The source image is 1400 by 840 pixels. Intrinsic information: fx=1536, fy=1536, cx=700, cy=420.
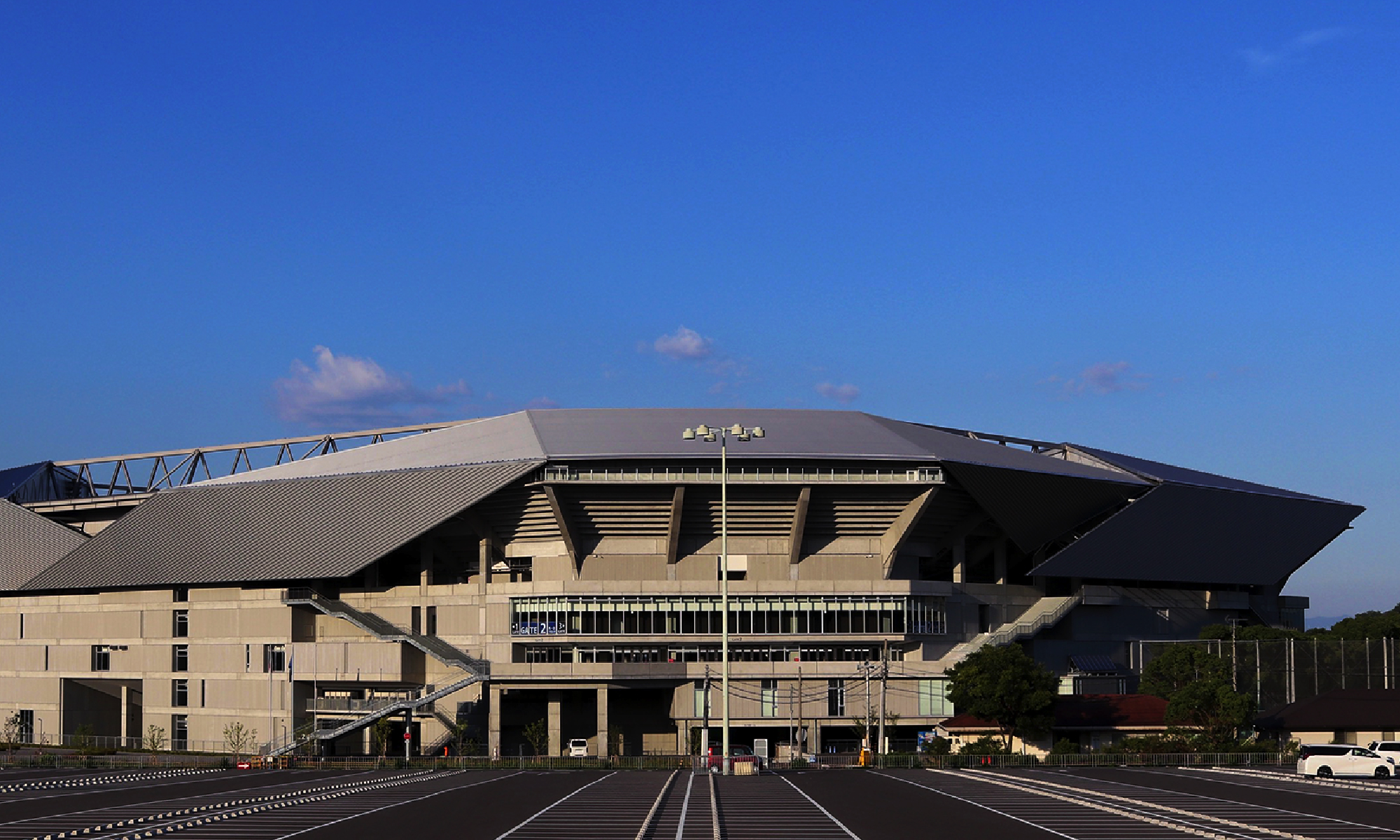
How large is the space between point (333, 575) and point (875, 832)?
8331 cm

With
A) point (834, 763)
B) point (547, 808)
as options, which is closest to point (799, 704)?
point (834, 763)

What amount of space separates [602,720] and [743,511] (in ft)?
58.1

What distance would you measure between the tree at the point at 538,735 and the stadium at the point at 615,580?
0.57 metres

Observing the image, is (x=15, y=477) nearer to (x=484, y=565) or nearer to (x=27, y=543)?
(x=27, y=543)

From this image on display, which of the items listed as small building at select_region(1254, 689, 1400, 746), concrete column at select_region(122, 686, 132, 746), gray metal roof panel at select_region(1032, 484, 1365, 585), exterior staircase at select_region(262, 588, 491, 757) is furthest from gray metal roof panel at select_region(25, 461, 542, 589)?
small building at select_region(1254, 689, 1400, 746)

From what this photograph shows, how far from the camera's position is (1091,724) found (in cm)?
9944

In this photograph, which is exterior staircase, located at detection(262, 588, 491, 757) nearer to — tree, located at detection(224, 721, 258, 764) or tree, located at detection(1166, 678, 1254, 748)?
tree, located at detection(224, 721, 258, 764)

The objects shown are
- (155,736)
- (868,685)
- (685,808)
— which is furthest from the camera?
(155,736)

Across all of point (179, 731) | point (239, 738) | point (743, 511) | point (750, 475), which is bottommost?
point (179, 731)

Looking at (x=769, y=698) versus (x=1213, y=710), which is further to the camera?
(x=769, y=698)

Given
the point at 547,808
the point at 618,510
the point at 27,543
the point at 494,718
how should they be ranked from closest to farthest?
1. the point at 547,808
2. the point at 494,718
3. the point at 618,510
4. the point at 27,543

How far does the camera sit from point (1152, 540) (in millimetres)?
122125

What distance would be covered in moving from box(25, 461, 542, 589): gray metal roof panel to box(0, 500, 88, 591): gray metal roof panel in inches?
94.7

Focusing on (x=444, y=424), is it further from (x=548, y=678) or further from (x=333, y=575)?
(x=548, y=678)
